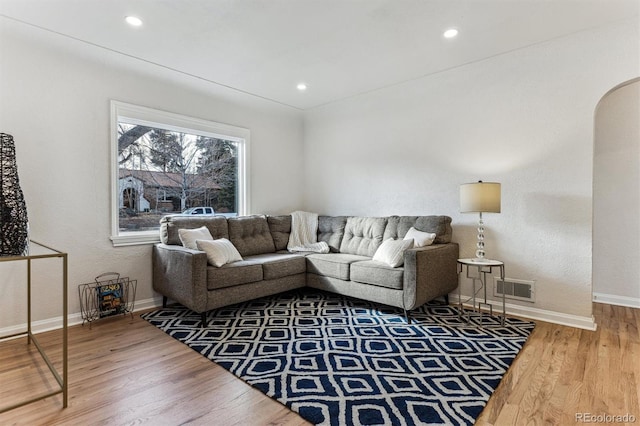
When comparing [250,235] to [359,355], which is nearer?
[359,355]

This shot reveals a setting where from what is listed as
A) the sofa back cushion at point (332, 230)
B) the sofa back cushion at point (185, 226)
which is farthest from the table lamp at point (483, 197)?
the sofa back cushion at point (185, 226)

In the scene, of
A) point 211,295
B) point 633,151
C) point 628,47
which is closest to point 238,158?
point 211,295

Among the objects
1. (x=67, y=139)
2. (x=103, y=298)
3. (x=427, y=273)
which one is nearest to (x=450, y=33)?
(x=427, y=273)

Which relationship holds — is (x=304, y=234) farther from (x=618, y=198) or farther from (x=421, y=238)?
(x=618, y=198)

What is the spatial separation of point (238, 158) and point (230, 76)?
3.90 ft

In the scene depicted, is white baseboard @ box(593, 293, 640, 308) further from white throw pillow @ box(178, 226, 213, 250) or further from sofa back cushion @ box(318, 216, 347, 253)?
white throw pillow @ box(178, 226, 213, 250)

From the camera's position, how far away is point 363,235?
13.1 feet

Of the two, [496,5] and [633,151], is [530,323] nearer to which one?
[633,151]

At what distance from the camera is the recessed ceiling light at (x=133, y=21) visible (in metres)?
2.50

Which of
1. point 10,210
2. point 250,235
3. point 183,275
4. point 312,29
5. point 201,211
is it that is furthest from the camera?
point 201,211

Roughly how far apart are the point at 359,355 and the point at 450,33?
268cm

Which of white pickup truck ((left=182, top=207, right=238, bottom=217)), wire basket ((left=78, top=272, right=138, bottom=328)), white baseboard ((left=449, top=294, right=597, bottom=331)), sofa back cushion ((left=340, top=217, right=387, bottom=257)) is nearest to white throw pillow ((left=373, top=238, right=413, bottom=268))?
sofa back cushion ((left=340, top=217, right=387, bottom=257))

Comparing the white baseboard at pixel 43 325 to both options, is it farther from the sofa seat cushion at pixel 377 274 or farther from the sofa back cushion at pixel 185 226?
the sofa seat cushion at pixel 377 274

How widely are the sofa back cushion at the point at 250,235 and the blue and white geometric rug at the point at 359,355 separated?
2.15 ft
